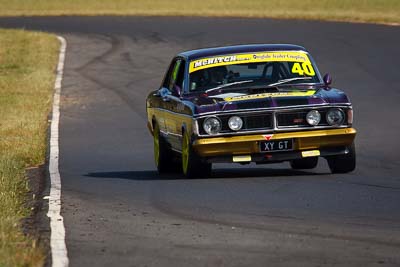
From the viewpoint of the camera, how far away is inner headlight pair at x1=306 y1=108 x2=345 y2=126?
13.2m

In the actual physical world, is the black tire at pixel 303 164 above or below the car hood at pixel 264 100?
below

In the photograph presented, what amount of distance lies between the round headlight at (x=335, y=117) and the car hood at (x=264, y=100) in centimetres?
10

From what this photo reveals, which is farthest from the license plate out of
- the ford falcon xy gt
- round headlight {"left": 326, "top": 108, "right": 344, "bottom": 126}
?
round headlight {"left": 326, "top": 108, "right": 344, "bottom": 126}

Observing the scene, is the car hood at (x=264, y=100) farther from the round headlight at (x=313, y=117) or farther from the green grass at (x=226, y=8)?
the green grass at (x=226, y=8)

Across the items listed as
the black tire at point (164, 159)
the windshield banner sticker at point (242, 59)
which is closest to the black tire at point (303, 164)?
the windshield banner sticker at point (242, 59)

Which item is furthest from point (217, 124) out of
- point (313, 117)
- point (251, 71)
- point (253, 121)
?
→ point (251, 71)

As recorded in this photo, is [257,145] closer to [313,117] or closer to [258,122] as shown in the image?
[258,122]

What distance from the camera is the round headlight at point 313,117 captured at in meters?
13.2

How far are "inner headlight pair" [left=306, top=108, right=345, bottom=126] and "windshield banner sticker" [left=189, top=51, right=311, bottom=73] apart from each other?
143 centimetres

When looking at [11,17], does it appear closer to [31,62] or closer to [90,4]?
[90,4]

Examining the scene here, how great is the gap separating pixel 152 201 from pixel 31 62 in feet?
75.9

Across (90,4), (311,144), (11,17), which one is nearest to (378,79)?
(311,144)

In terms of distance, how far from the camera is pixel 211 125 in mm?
13211

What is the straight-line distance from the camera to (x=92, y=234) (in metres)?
9.56
